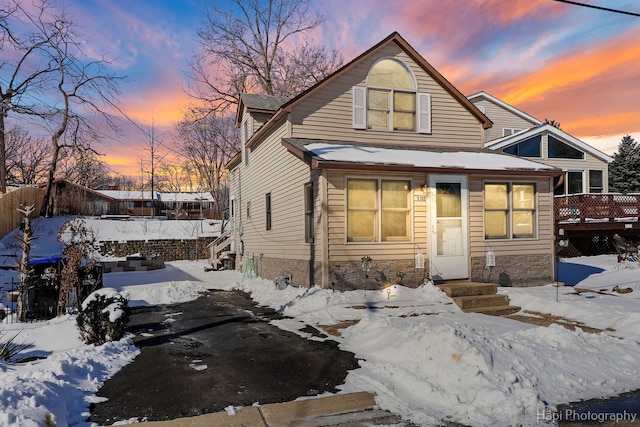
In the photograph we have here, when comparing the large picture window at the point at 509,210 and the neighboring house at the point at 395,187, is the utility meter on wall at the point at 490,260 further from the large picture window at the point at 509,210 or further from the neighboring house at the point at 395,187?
the large picture window at the point at 509,210

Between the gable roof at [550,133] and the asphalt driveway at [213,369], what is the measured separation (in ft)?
63.6

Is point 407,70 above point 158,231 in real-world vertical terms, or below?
above

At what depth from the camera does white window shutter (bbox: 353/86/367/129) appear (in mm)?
13289

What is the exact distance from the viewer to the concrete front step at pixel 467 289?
1052cm

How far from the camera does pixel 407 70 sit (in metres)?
13.8

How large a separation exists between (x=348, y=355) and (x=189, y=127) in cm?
3517

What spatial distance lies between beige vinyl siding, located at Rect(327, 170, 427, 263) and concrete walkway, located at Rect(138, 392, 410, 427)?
20.2ft

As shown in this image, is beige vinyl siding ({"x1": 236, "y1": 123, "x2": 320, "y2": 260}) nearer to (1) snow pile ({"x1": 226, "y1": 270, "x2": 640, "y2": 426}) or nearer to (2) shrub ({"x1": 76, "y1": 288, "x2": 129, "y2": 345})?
(1) snow pile ({"x1": 226, "y1": 270, "x2": 640, "y2": 426})

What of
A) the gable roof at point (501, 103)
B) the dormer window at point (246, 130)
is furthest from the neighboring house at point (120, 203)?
the gable roof at point (501, 103)

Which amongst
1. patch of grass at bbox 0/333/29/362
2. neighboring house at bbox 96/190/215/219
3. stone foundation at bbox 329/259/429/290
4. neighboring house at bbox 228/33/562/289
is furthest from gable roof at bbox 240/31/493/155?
neighboring house at bbox 96/190/215/219

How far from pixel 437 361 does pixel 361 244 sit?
222 inches

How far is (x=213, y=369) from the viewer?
604cm

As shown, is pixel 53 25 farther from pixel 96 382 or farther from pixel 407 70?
pixel 407 70

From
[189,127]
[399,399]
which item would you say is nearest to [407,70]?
[399,399]
